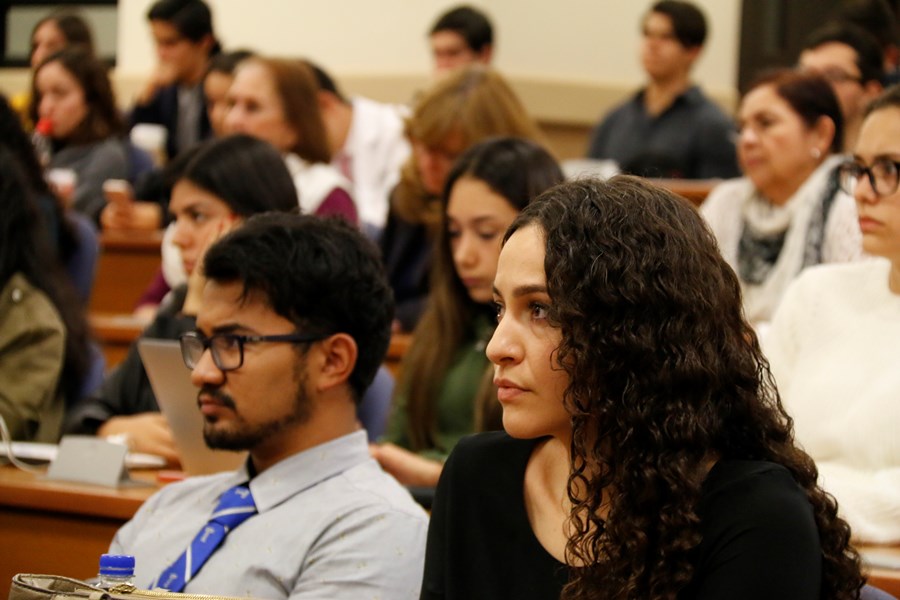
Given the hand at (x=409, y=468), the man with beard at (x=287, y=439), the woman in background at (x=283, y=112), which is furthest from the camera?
the woman in background at (x=283, y=112)

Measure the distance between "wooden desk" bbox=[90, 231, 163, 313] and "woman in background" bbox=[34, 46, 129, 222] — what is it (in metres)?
0.58

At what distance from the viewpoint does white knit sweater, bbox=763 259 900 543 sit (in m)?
2.03

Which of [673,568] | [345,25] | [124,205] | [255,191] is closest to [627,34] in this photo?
[345,25]

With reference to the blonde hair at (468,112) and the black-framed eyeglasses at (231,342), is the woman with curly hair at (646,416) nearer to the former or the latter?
the black-framed eyeglasses at (231,342)

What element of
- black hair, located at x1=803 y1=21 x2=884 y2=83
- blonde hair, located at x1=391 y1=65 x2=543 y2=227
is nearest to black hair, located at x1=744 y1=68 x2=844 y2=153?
blonde hair, located at x1=391 y1=65 x2=543 y2=227

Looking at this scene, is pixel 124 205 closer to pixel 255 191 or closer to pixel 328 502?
pixel 255 191

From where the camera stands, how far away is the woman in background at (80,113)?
212 inches

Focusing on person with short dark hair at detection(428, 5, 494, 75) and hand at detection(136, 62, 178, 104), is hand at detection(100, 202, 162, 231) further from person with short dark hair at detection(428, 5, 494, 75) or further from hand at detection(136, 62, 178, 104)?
person with short dark hair at detection(428, 5, 494, 75)

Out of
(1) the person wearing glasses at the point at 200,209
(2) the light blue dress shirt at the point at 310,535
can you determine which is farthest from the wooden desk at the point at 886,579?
(1) the person wearing glasses at the point at 200,209

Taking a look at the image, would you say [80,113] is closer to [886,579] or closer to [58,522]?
[58,522]

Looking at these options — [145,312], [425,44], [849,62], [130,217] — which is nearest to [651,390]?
[145,312]

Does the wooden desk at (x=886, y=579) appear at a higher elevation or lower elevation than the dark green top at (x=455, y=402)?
higher

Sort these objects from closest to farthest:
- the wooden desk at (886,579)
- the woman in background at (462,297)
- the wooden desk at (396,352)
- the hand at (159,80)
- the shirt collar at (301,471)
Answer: the wooden desk at (886,579)
the shirt collar at (301,471)
the woman in background at (462,297)
the wooden desk at (396,352)
the hand at (159,80)

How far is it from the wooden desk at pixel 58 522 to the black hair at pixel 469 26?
364 centimetres
